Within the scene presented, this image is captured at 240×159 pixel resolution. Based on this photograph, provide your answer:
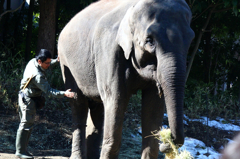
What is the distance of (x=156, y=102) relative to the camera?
3941 millimetres

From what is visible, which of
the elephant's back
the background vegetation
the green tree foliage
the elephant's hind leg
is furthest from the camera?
the green tree foliage

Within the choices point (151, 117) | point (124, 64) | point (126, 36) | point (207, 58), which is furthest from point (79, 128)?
point (207, 58)

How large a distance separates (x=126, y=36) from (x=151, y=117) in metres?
1.01

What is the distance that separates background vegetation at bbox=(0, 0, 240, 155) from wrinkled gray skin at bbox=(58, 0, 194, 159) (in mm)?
2714

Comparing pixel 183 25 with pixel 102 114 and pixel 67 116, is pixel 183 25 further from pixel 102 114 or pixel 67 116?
pixel 67 116

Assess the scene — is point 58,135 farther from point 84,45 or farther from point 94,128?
point 84,45

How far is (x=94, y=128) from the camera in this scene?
528 centimetres

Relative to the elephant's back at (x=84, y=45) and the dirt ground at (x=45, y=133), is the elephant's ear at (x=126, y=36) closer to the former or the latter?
the elephant's back at (x=84, y=45)

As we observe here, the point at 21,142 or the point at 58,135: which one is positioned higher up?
the point at 21,142

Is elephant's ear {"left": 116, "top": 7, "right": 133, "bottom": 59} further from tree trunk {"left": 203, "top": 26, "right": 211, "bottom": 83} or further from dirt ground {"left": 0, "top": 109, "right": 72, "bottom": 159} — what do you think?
tree trunk {"left": 203, "top": 26, "right": 211, "bottom": 83}

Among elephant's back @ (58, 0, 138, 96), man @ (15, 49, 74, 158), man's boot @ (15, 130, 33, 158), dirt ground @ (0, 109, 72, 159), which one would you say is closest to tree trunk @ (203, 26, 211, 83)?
dirt ground @ (0, 109, 72, 159)

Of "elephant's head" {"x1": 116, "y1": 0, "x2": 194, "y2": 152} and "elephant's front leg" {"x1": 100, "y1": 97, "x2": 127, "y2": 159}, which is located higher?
"elephant's head" {"x1": 116, "y1": 0, "x2": 194, "y2": 152}

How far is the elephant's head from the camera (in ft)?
10.2

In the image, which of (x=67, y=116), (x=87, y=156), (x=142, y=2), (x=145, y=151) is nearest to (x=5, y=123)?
(x=67, y=116)
